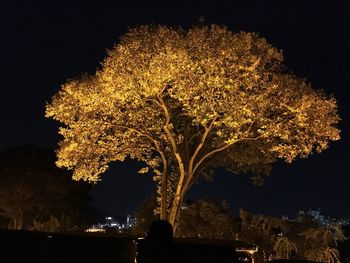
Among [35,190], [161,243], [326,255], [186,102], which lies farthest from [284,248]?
[35,190]

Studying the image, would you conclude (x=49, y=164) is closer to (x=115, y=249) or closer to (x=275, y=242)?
(x=275, y=242)

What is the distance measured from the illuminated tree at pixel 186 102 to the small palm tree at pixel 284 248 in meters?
2.89

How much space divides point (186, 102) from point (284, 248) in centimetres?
620

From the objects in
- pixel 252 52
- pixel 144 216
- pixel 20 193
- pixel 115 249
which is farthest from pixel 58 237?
pixel 20 193

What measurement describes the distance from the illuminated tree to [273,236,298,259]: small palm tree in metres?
2.89

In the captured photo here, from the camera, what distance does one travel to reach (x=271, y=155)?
21516mm

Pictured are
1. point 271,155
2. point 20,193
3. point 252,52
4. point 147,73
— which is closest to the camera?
point 147,73

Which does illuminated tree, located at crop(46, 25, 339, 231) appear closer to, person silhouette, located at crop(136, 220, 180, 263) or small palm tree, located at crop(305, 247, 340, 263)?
small palm tree, located at crop(305, 247, 340, 263)

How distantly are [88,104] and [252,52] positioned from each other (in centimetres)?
587

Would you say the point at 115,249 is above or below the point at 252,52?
below

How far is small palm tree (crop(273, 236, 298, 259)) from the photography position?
19.5 meters

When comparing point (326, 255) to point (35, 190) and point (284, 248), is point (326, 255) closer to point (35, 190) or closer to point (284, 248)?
point (284, 248)

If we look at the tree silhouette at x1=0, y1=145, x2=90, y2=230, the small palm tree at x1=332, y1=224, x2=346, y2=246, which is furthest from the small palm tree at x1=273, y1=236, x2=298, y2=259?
the tree silhouette at x1=0, y1=145, x2=90, y2=230

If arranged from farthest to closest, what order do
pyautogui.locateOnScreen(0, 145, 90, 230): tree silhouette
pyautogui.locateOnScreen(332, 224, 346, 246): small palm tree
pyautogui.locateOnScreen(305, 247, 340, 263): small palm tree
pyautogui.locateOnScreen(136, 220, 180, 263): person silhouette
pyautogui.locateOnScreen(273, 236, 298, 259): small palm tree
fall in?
pyautogui.locateOnScreen(0, 145, 90, 230): tree silhouette → pyautogui.locateOnScreen(273, 236, 298, 259): small palm tree → pyautogui.locateOnScreen(332, 224, 346, 246): small palm tree → pyautogui.locateOnScreen(305, 247, 340, 263): small palm tree → pyautogui.locateOnScreen(136, 220, 180, 263): person silhouette
